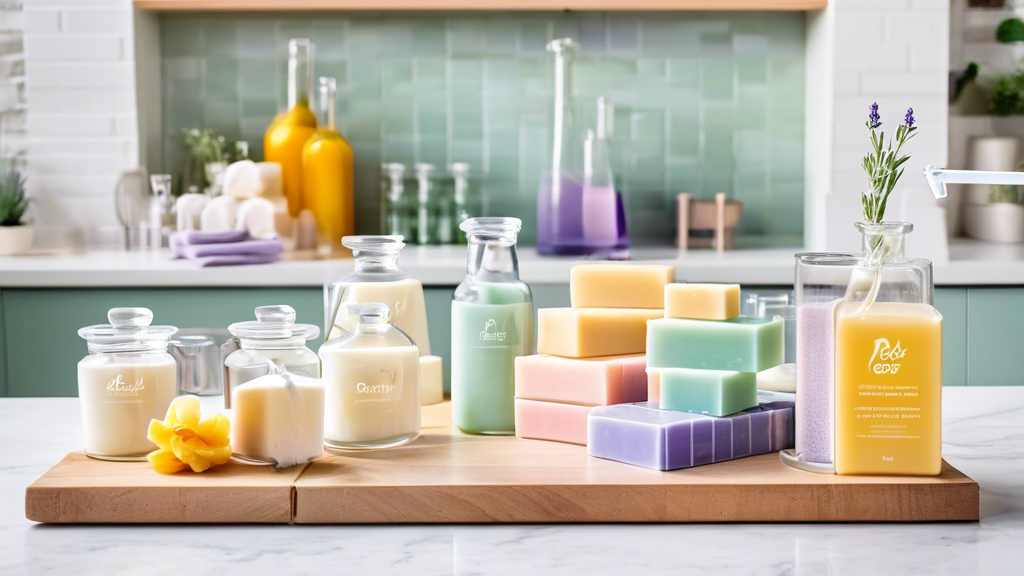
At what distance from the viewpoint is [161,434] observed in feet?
2.98

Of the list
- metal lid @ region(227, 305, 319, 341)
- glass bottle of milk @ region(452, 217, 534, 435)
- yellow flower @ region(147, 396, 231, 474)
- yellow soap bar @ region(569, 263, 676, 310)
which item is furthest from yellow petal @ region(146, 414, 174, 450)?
yellow soap bar @ region(569, 263, 676, 310)

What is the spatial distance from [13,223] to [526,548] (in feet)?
7.60

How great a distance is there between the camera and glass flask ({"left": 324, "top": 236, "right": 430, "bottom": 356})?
3.60ft

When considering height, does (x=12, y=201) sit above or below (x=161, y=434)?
above

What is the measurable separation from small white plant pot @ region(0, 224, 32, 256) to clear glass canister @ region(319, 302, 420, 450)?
195 cm

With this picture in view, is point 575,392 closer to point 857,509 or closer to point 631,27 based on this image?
point 857,509

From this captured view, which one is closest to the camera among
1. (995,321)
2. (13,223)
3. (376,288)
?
(376,288)

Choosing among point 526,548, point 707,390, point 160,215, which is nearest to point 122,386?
point 526,548

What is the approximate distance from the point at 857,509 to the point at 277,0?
2236 millimetres

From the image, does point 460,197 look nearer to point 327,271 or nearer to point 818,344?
point 327,271

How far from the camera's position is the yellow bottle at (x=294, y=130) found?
2.77m

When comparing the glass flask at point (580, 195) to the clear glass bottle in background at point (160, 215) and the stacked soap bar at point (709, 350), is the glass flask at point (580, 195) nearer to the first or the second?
the clear glass bottle in background at point (160, 215)

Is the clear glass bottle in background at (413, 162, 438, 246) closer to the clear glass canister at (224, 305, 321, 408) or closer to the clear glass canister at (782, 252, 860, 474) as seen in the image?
the clear glass canister at (224, 305, 321, 408)

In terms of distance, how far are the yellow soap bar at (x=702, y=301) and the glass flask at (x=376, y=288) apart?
0.98ft
